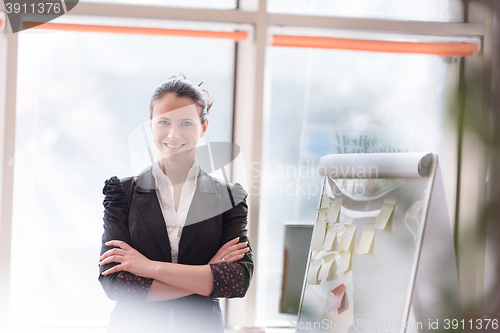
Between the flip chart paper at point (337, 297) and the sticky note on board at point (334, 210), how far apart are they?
11.1 inches

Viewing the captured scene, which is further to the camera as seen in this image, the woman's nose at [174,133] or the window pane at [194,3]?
the window pane at [194,3]

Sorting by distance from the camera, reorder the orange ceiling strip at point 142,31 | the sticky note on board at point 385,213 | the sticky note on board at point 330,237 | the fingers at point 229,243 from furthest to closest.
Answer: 1. the orange ceiling strip at point 142,31
2. the sticky note on board at point 330,237
3. the sticky note on board at point 385,213
4. the fingers at point 229,243

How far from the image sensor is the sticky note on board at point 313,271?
66.1 inches

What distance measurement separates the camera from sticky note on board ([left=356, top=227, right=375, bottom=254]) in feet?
4.91

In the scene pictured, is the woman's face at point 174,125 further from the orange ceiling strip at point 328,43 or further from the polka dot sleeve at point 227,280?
the orange ceiling strip at point 328,43

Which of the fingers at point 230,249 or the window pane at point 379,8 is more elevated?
the window pane at point 379,8

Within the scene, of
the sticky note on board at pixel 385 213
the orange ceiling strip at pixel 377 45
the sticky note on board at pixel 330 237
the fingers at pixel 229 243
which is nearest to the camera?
the fingers at pixel 229 243

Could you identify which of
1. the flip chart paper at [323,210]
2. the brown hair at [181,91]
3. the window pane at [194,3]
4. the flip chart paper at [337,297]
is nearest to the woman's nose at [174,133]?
the brown hair at [181,91]

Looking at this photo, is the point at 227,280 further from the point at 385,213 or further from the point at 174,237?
the point at 385,213

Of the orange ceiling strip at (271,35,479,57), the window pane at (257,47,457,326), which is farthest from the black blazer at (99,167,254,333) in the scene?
the orange ceiling strip at (271,35,479,57)

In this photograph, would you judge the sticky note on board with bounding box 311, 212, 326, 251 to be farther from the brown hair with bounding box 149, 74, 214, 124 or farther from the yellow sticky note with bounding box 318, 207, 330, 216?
the brown hair with bounding box 149, 74, 214, 124

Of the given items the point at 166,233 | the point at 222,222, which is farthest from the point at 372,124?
the point at 166,233

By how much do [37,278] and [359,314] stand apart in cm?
177

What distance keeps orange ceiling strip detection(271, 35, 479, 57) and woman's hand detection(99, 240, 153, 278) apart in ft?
4.67
